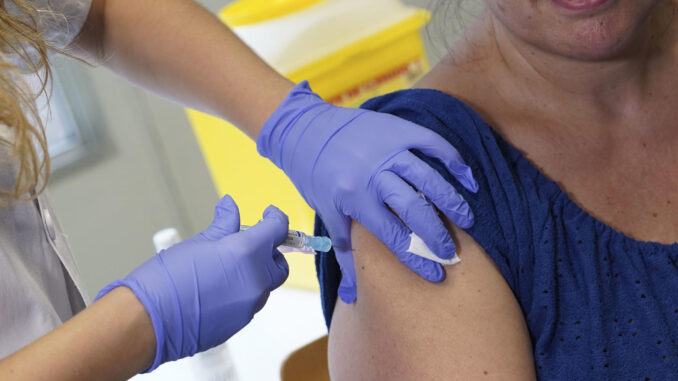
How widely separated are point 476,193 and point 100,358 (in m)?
0.53

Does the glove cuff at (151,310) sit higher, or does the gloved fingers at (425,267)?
the glove cuff at (151,310)

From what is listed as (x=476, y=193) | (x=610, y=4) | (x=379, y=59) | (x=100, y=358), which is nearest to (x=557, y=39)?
(x=610, y=4)

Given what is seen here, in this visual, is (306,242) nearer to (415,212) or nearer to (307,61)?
(415,212)

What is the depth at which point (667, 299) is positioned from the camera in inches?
42.0

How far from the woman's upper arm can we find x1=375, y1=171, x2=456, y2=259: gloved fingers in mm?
36

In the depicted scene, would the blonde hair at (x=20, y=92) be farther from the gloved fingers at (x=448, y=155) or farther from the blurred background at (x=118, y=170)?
the blurred background at (x=118, y=170)

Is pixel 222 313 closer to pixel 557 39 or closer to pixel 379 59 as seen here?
pixel 557 39

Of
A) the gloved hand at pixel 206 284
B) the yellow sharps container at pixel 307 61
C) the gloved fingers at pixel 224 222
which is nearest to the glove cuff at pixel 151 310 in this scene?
the gloved hand at pixel 206 284

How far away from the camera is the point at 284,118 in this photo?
1223mm

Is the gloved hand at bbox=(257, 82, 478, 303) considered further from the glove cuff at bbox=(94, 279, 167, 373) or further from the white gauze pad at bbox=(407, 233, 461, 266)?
the glove cuff at bbox=(94, 279, 167, 373)

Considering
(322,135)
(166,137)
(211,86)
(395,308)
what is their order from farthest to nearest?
(166,137) → (211,86) → (322,135) → (395,308)

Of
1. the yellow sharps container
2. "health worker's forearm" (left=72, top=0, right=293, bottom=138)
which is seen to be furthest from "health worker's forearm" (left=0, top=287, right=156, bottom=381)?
the yellow sharps container

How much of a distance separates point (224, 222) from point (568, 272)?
49 cm

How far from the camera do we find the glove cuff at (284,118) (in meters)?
1.22
